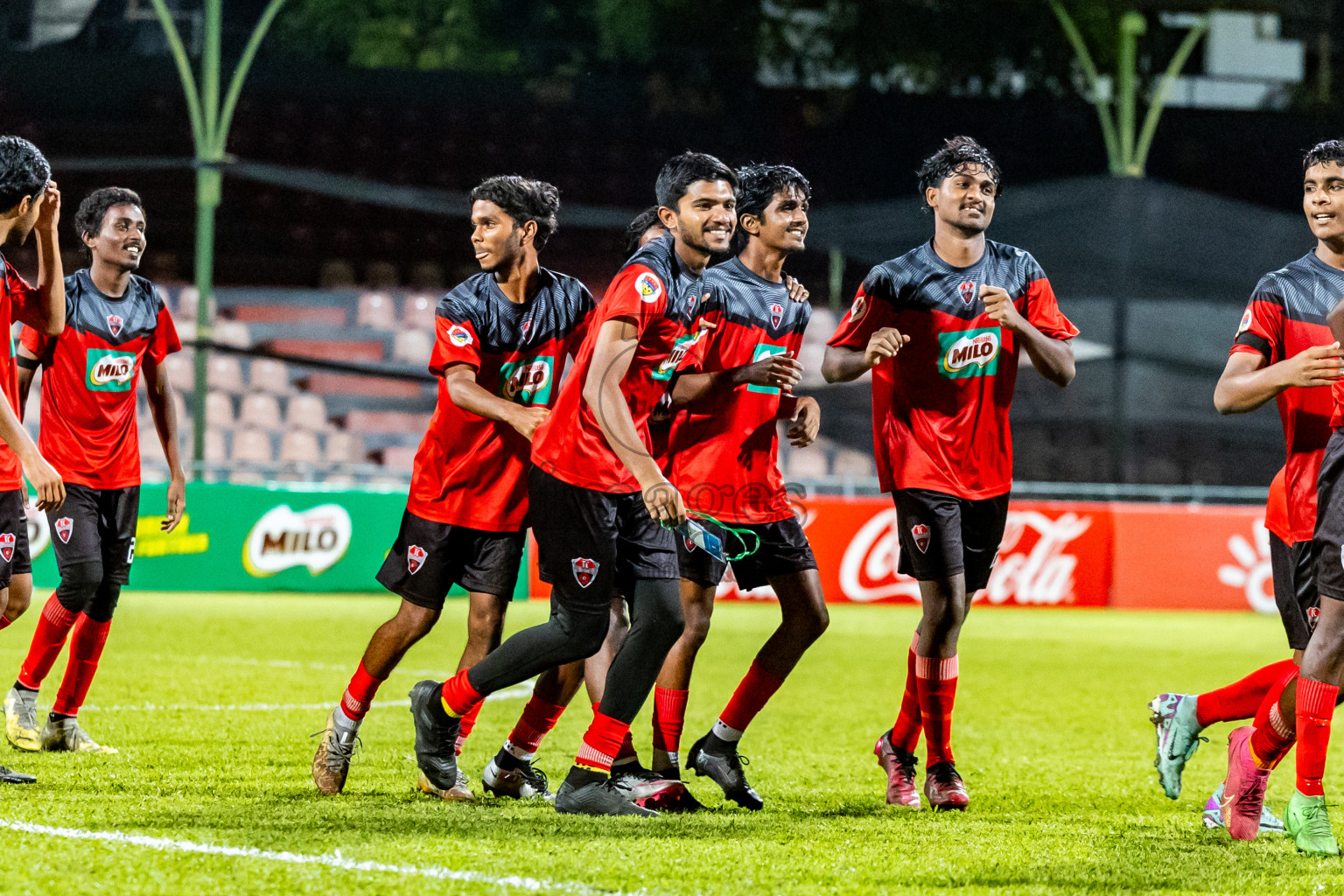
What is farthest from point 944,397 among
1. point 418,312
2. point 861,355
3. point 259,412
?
point 418,312

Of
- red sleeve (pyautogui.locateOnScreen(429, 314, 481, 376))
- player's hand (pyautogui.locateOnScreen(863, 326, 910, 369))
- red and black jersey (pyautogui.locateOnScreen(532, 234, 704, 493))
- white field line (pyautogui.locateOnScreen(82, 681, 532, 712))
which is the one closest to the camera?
red and black jersey (pyautogui.locateOnScreen(532, 234, 704, 493))

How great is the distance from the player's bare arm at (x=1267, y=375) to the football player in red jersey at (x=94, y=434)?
4169 millimetres

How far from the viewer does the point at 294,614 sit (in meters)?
14.4

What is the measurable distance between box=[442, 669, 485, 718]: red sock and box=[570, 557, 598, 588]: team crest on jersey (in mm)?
514

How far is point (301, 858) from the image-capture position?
170 inches

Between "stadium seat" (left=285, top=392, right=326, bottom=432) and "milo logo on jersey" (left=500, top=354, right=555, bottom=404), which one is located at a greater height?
"milo logo on jersey" (left=500, top=354, right=555, bottom=404)

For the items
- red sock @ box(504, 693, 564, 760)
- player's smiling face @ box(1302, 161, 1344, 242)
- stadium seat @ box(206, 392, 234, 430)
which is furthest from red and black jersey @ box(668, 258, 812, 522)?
stadium seat @ box(206, 392, 234, 430)

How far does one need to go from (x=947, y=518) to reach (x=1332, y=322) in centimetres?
158

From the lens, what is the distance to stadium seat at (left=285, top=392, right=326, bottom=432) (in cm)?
2255

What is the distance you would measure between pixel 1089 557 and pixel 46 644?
481 inches

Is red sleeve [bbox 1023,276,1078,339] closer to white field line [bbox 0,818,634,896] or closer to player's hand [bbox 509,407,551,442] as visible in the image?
player's hand [bbox 509,407,551,442]

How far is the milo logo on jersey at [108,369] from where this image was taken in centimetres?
684

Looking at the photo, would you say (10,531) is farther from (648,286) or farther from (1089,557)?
(1089,557)

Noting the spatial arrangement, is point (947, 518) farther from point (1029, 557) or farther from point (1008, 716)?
point (1029, 557)
